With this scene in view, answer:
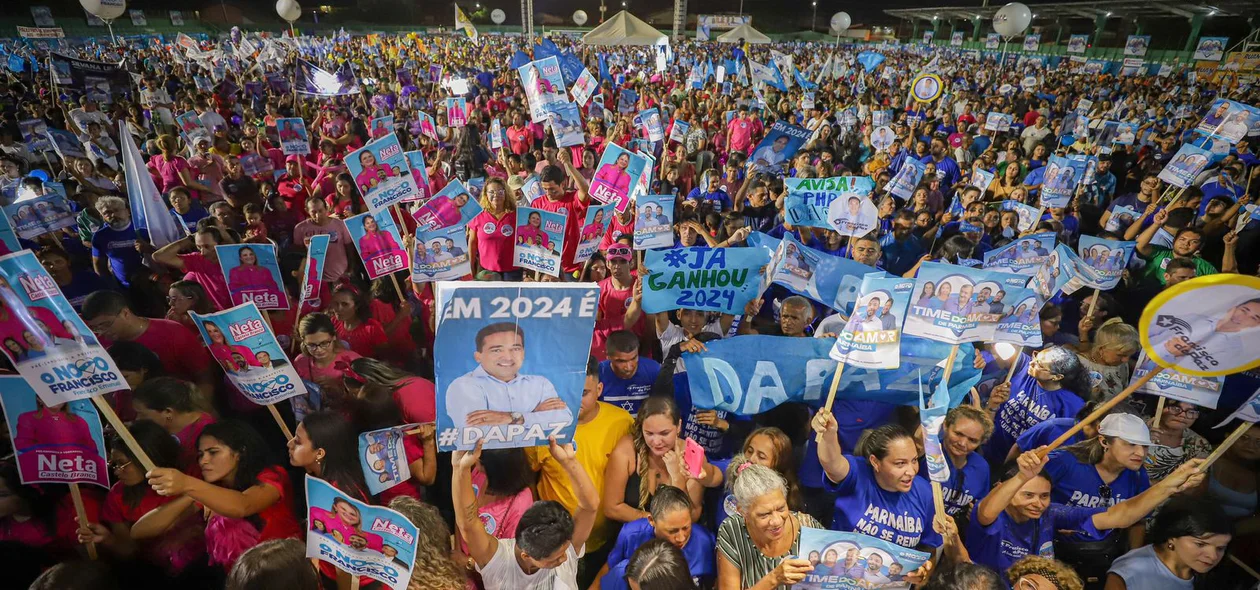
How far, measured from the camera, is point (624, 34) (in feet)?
80.0

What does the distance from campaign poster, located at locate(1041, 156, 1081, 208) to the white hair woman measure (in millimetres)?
7382

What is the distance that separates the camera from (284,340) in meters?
4.89

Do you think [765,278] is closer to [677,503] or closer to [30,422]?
[677,503]

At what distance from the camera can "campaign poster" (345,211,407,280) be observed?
5.16 metres

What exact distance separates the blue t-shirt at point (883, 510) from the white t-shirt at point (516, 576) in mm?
1484

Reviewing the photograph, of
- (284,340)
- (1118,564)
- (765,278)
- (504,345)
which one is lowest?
(1118,564)

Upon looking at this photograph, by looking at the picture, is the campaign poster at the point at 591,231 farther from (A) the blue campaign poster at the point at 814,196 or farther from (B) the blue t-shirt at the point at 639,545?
(B) the blue t-shirt at the point at 639,545

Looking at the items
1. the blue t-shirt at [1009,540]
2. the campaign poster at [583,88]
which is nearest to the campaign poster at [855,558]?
the blue t-shirt at [1009,540]

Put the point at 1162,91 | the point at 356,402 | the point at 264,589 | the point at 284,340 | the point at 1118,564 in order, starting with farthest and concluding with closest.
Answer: the point at 1162,91 → the point at 284,340 → the point at 356,402 → the point at 1118,564 → the point at 264,589

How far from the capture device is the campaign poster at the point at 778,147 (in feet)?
32.0

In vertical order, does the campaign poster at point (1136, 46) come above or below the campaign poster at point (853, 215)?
above

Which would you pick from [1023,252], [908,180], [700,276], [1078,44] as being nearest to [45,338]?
[700,276]

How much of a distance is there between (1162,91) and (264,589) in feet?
90.7

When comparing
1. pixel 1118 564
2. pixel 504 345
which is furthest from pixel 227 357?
pixel 1118 564
